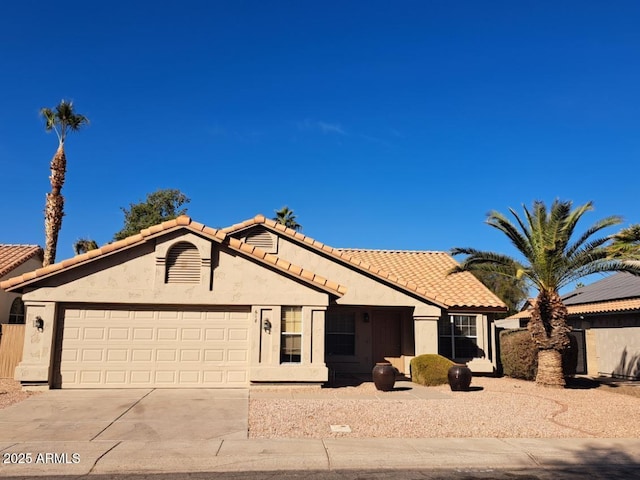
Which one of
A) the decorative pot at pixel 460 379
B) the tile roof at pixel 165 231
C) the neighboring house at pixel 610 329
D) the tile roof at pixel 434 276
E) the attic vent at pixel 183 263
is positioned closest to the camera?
the tile roof at pixel 165 231

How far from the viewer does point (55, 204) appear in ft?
90.7

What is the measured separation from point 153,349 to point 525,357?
13338mm

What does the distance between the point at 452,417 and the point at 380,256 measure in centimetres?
1355

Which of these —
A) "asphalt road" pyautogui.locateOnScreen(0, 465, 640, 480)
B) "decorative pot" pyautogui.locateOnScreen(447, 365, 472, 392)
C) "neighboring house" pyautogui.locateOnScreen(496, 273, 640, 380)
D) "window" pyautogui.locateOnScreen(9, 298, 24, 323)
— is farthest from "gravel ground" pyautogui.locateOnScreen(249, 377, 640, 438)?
"window" pyautogui.locateOnScreen(9, 298, 24, 323)

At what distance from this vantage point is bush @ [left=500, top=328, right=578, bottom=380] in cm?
1905

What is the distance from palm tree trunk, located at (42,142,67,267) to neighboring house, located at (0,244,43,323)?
1183mm

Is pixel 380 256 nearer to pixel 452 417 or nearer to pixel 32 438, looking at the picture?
pixel 452 417

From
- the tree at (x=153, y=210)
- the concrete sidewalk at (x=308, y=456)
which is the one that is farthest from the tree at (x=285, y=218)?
the concrete sidewalk at (x=308, y=456)

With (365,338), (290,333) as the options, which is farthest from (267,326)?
(365,338)

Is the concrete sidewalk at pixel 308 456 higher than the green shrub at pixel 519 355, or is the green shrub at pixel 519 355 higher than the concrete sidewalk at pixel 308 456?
the green shrub at pixel 519 355

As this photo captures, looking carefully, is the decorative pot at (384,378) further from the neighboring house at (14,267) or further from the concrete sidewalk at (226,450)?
the neighboring house at (14,267)

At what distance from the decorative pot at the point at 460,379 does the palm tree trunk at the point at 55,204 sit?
21357 millimetres

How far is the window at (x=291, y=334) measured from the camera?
15750 mm

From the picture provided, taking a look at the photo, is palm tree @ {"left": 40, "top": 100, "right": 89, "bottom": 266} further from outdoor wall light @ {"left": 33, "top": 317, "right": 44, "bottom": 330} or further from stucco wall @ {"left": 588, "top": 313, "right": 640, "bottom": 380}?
stucco wall @ {"left": 588, "top": 313, "right": 640, "bottom": 380}
